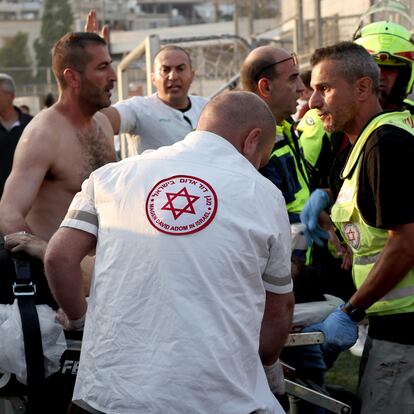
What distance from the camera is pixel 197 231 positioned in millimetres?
2959

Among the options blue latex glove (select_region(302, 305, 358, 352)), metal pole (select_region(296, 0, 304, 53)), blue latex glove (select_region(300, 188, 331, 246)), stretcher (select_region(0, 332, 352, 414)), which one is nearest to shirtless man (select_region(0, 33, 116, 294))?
stretcher (select_region(0, 332, 352, 414))

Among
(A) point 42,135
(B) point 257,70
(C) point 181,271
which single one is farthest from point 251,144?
(B) point 257,70

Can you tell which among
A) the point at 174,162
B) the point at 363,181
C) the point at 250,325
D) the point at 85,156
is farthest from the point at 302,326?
the point at 85,156

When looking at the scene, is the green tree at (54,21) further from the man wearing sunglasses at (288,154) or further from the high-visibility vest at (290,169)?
the high-visibility vest at (290,169)

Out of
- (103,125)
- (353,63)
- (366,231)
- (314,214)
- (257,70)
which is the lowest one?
(314,214)

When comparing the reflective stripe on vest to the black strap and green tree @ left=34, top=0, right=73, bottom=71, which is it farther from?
green tree @ left=34, top=0, right=73, bottom=71

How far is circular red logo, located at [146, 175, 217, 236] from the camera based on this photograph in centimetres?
296

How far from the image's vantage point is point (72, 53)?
17.3 feet

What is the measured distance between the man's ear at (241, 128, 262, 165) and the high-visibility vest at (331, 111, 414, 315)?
619 millimetres

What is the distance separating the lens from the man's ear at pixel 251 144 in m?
3.18

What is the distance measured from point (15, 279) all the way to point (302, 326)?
4.13ft

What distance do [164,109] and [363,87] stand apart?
11.8 feet

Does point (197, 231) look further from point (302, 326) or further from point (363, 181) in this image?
point (302, 326)

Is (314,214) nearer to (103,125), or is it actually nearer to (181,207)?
(103,125)
